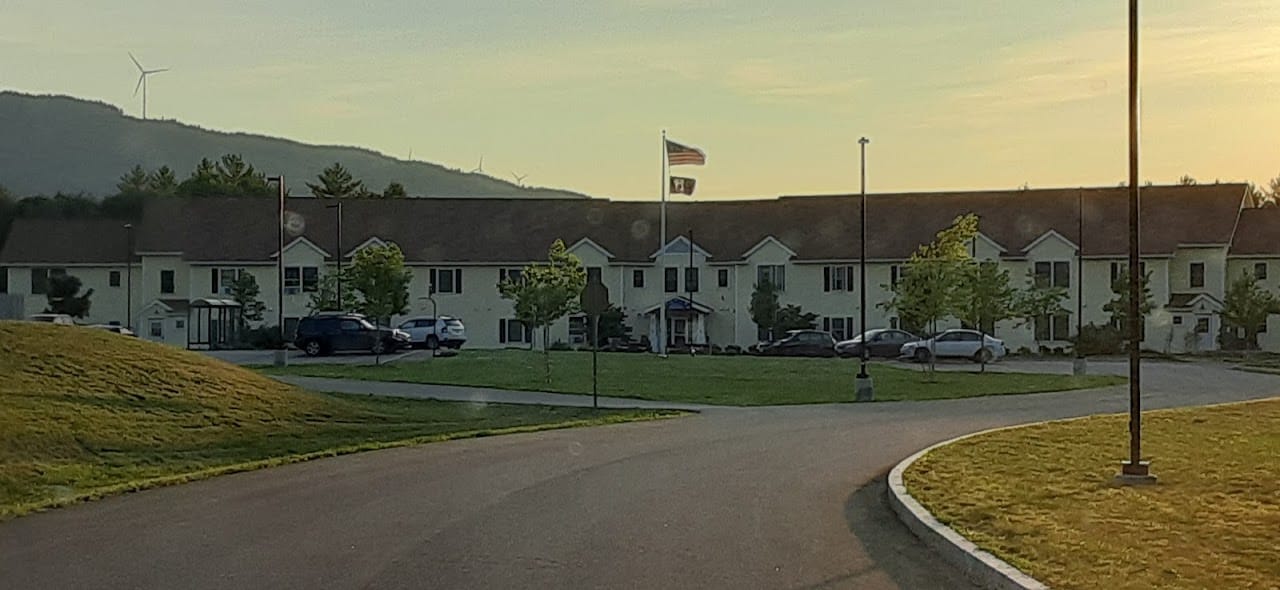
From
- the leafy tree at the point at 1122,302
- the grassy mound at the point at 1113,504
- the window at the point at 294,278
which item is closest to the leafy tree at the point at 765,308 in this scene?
the leafy tree at the point at 1122,302

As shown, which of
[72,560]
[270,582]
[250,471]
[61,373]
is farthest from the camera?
[61,373]

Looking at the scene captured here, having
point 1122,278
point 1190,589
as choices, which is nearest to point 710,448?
point 1190,589

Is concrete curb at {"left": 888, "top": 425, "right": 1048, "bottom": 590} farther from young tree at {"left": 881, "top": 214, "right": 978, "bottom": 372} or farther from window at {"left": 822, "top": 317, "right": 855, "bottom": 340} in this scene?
window at {"left": 822, "top": 317, "right": 855, "bottom": 340}

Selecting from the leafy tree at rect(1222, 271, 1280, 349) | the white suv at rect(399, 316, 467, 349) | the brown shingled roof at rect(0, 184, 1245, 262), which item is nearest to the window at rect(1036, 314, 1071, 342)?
the brown shingled roof at rect(0, 184, 1245, 262)

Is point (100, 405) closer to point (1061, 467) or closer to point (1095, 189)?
point (1061, 467)

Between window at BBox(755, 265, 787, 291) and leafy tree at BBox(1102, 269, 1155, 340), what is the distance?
15.5 m

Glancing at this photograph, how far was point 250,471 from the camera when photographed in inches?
791

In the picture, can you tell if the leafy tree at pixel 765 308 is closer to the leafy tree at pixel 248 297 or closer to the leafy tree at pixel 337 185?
the leafy tree at pixel 248 297

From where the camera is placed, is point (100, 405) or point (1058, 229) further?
point (1058, 229)

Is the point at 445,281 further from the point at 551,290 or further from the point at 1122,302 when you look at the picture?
the point at 1122,302

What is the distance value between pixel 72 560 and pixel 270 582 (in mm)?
2285

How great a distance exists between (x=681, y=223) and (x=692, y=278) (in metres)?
5.80

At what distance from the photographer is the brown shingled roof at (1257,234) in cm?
7419

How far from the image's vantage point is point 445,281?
7831cm
